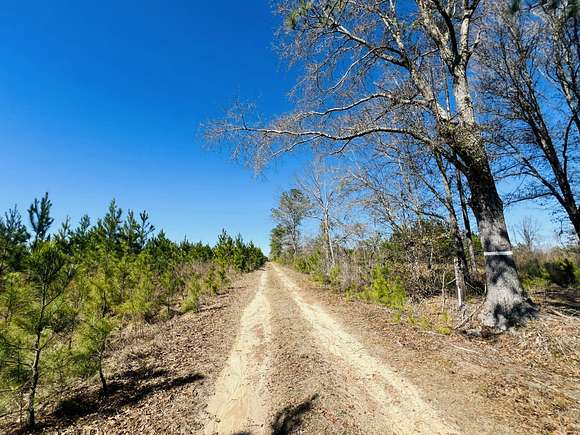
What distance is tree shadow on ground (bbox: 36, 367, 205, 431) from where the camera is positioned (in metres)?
3.38

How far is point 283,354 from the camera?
4961mm

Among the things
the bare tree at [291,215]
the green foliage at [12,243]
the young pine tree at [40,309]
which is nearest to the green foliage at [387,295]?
the young pine tree at [40,309]

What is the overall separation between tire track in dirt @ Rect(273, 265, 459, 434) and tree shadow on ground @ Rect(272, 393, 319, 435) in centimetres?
71

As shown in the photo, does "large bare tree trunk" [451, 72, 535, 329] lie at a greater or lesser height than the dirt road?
greater

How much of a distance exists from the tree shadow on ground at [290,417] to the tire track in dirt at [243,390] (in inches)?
5.7

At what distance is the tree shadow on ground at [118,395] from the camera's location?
3381mm

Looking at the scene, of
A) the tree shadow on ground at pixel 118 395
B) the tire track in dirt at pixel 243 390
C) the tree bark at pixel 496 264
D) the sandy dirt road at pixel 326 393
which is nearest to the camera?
the sandy dirt road at pixel 326 393

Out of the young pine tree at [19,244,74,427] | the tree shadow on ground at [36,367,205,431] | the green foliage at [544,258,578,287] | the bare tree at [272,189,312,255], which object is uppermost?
the bare tree at [272,189,312,255]

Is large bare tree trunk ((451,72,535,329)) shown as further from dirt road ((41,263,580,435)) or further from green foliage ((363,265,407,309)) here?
green foliage ((363,265,407,309))

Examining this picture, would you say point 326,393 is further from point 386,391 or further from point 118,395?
point 118,395

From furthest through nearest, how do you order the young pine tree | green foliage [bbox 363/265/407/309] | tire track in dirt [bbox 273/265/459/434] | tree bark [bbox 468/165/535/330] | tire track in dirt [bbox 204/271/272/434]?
1. green foliage [bbox 363/265/407/309]
2. tree bark [bbox 468/165/535/330]
3. the young pine tree
4. tire track in dirt [bbox 204/271/272/434]
5. tire track in dirt [bbox 273/265/459/434]

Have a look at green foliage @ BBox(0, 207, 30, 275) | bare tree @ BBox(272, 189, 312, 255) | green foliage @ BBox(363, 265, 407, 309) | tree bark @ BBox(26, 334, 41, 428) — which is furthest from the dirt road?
bare tree @ BBox(272, 189, 312, 255)

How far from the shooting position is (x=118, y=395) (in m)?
3.90

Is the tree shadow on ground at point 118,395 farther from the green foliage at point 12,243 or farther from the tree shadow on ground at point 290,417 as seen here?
the green foliage at point 12,243
